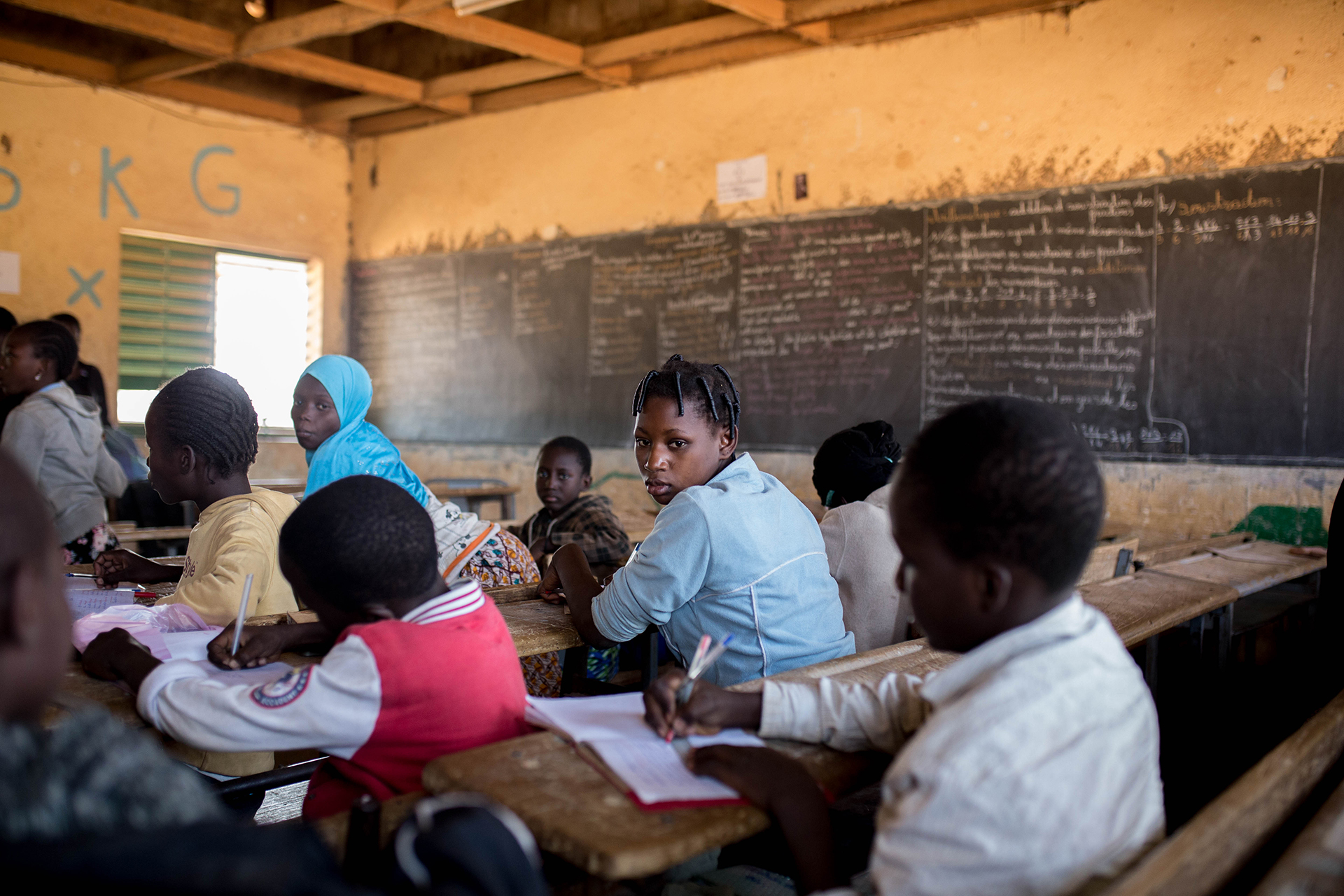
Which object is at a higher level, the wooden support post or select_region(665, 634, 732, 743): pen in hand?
select_region(665, 634, 732, 743): pen in hand

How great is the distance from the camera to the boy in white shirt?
0.82 m

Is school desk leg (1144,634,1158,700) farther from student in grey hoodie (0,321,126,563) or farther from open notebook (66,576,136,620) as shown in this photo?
student in grey hoodie (0,321,126,563)

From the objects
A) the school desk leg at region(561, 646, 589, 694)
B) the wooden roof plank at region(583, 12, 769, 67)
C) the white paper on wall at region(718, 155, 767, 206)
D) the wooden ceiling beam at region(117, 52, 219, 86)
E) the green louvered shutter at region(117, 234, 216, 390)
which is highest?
the wooden roof plank at region(583, 12, 769, 67)

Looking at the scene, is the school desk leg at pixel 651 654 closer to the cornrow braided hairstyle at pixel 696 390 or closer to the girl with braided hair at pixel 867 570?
the girl with braided hair at pixel 867 570

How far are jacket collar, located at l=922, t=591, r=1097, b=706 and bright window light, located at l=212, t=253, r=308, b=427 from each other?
627 cm

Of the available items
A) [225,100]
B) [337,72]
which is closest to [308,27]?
[337,72]

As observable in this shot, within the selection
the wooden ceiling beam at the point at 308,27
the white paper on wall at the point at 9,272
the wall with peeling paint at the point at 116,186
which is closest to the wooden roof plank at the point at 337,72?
the wooden ceiling beam at the point at 308,27

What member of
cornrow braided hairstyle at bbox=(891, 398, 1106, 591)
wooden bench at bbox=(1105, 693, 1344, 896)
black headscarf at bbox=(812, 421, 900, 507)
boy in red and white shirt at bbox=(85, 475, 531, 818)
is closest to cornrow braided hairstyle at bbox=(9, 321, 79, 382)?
boy in red and white shirt at bbox=(85, 475, 531, 818)

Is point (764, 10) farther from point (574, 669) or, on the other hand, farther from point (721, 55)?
point (574, 669)

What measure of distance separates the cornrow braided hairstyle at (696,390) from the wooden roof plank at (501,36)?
11.3 feet

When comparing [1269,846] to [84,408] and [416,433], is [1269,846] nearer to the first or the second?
[84,408]

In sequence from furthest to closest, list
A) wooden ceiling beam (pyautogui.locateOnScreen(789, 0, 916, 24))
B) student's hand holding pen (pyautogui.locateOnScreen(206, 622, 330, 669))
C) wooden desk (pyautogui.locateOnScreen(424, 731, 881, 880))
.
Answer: wooden ceiling beam (pyautogui.locateOnScreen(789, 0, 916, 24)), student's hand holding pen (pyautogui.locateOnScreen(206, 622, 330, 669)), wooden desk (pyautogui.locateOnScreen(424, 731, 881, 880))

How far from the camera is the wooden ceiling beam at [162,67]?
5.59 m

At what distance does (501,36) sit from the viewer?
16.7 feet
